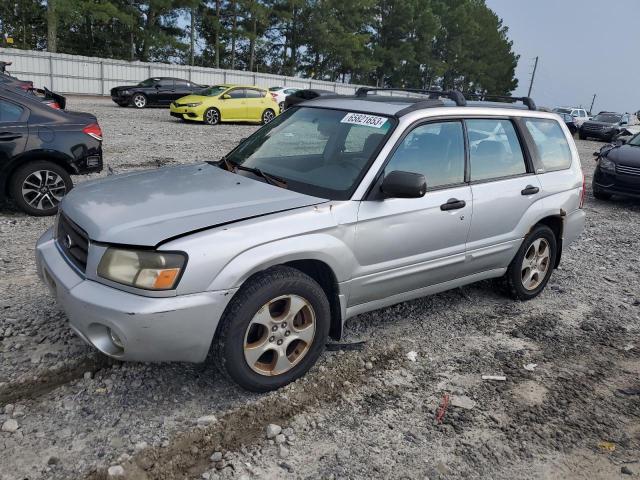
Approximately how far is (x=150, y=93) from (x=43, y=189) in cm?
1918

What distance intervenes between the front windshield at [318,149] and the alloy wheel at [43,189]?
329 cm

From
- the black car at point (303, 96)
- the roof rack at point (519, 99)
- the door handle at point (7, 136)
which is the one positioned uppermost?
the roof rack at point (519, 99)

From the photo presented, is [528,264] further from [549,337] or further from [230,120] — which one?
[230,120]

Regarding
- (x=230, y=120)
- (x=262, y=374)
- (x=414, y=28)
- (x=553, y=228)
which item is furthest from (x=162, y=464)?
(x=414, y=28)

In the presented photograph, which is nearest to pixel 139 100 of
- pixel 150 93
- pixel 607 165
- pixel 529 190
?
pixel 150 93

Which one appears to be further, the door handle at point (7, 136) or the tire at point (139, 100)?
the tire at point (139, 100)

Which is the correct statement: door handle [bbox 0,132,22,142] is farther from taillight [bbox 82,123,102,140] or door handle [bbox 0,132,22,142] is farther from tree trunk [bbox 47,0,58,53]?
tree trunk [bbox 47,0,58,53]

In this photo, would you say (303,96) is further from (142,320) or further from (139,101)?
(139,101)

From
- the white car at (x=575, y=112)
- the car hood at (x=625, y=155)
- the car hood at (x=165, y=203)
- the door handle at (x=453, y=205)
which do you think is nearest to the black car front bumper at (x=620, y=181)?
the car hood at (x=625, y=155)

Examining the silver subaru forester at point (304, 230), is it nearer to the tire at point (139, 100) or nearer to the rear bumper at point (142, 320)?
the rear bumper at point (142, 320)

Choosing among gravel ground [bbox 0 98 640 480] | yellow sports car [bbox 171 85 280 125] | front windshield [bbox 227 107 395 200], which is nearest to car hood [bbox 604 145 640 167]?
gravel ground [bbox 0 98 640 480]

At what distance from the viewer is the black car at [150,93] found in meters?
23.8

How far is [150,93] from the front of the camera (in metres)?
24.2

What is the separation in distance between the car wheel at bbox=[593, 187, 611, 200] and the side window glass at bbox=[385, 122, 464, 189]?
296 inches
